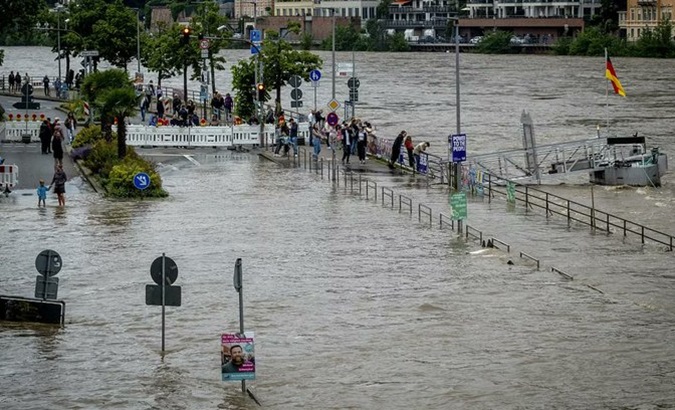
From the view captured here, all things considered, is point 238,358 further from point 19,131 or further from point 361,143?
point 19,131

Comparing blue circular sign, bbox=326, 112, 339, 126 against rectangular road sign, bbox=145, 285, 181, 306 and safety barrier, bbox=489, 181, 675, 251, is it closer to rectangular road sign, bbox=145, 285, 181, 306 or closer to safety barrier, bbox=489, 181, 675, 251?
safety barrier, bbox=489, 181, 675, 251

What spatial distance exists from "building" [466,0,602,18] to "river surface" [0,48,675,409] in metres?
133

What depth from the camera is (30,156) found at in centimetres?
5703

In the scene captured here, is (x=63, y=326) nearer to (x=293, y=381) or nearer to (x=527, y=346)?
(x=293, y=381)

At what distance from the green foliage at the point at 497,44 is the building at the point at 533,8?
2866mm

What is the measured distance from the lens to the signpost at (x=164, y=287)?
2700cm

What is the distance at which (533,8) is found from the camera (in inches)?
7475

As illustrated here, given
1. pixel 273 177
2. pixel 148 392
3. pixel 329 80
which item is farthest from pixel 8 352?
pixel 329 80

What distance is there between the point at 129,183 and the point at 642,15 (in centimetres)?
13572

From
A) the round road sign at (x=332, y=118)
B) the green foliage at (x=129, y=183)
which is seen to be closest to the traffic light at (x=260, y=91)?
the round road sign at (x=332, y=118)

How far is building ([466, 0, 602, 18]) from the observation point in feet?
611

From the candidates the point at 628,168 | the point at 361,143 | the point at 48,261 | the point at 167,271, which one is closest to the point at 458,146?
the point at 48,261

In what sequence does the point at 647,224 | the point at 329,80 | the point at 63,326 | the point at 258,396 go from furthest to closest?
the point at 329,80 < the point at 647,224 < the point at 63,326 < the point at 258,396

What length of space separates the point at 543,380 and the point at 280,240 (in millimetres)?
14878
